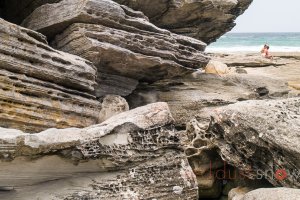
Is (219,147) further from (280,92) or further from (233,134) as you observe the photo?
(280,92)

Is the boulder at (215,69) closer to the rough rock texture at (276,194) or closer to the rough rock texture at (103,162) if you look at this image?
the rough rock texture at (103,162)

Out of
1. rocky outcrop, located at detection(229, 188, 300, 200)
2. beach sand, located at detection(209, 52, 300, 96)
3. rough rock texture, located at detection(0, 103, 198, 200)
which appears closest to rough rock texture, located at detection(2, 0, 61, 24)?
rough rock texture, located at detection(0, 103, 198, 200)

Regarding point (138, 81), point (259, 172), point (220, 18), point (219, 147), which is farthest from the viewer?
point (220, 18)

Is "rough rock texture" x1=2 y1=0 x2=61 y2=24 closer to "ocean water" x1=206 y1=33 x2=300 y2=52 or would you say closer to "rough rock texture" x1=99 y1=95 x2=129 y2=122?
"rough rock texture" x1=99 y1=95 x2=129 y2=122

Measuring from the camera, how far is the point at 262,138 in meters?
8.92

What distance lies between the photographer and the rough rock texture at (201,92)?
12844mm

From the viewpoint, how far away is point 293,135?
8.68 metres

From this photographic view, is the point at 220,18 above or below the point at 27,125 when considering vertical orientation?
above

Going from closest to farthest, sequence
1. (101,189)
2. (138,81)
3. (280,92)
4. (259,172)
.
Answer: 1. (101,189)
2. (259,172)
3. (138,81)
4. (280,92)

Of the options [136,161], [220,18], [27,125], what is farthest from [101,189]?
[220,18]

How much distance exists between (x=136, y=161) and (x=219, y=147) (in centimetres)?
269

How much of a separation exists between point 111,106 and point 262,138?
12.8 ft

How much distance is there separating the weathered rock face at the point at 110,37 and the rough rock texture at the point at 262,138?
104 inches

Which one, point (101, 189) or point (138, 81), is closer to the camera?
point (101, 189)
